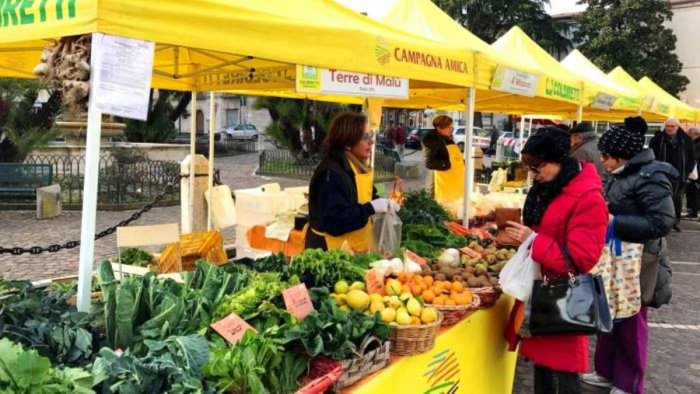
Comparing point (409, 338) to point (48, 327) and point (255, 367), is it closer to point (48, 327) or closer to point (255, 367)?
point (255, 367)

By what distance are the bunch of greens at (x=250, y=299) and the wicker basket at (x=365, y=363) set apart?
469mm

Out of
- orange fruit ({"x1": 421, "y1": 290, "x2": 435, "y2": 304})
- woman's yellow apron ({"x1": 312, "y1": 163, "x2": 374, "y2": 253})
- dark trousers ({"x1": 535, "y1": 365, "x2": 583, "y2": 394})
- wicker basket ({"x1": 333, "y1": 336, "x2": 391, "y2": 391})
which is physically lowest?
dark trousers ({"x1": 535, "y1": 365, "x2": 583, "y2": 394})

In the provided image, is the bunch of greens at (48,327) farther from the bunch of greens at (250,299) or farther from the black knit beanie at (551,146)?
the black knit beanie at (551,146)

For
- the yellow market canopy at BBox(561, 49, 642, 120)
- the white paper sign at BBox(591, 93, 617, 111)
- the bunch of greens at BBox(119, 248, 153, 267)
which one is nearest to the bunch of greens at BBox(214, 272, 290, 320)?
the bunch of greens at BBox(119, 248, 153, 267)

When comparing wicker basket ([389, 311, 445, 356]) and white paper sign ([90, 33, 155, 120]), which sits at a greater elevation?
white paper sign ([90, 33, 155, 120])

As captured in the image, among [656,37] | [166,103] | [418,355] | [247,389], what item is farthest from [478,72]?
[656,37]

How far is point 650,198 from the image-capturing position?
3.56 metres

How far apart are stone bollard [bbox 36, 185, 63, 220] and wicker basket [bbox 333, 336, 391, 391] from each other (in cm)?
1005

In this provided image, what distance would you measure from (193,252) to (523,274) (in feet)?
10.7

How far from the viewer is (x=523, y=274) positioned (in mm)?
3213

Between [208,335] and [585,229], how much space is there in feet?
6.25

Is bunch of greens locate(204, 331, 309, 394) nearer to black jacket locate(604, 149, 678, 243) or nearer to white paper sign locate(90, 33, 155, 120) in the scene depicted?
white paper sign locate(90, 33, 155, 120)

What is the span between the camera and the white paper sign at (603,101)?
27.3 feet

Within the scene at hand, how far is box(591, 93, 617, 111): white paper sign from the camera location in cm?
832
